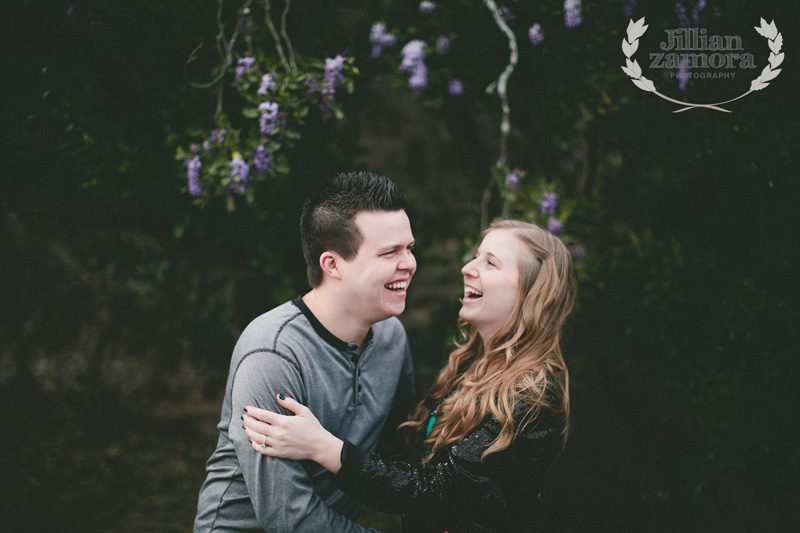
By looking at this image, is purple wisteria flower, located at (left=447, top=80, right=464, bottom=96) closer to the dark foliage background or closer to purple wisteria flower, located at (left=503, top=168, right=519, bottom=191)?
the dark foliage background

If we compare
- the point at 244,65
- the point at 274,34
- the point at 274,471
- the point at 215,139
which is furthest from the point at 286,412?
the point at 274,34

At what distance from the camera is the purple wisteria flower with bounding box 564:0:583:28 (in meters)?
2.60

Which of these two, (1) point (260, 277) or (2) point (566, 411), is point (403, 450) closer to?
(2) point (566, 411)

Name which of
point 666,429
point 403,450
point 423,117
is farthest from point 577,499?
point 423,117

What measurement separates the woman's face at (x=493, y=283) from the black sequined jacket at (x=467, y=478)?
456 mm

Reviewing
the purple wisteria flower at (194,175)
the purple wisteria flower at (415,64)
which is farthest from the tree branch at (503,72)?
the purple wisteria flower at (194,175)

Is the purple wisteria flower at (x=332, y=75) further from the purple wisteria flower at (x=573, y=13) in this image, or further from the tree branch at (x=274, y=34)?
the purple wisteria flower at (x=573, y=13)

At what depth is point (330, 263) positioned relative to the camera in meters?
2.09

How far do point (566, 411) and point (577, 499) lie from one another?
1875 millimetres

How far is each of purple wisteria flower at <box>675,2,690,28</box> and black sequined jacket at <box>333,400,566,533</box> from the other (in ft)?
6.37

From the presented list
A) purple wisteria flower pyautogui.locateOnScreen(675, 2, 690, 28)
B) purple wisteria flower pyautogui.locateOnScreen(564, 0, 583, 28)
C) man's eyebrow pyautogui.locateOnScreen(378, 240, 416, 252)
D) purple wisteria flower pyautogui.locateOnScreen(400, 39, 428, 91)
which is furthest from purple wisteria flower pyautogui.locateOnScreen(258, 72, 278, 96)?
purple wisteria flower pyautogui.locateOnScreen(675, 2, 690, 28)

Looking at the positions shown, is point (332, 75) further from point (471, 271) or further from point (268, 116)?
point (471, 271)

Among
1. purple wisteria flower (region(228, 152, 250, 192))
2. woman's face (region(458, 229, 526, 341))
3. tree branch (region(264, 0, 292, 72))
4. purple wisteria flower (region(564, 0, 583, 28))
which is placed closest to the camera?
woman's face (region(458, 229, 526, 341))

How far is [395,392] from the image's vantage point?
2.39 meters
